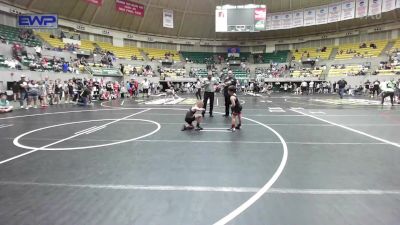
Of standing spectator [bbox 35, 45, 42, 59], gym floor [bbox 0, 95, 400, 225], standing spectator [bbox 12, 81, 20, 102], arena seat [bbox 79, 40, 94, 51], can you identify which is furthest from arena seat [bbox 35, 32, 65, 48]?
gym floor [bbox 0, 95, 400, 225]

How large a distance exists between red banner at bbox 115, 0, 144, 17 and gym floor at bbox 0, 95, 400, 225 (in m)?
34.8

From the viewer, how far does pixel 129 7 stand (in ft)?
143

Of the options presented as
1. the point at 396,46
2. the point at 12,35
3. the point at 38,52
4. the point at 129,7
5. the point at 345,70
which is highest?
the point at 129,7

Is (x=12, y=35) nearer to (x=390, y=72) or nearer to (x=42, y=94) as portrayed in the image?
(x=42, y=94)

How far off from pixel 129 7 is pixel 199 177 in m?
41.6

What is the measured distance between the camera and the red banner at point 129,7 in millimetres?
42000

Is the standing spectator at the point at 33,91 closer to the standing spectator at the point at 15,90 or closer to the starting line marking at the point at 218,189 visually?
the standing spectator at the point at 15,90

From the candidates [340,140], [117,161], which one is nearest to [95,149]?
[117,161]

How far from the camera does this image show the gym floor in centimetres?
398

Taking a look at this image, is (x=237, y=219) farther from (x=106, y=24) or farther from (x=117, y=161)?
(x=106, y=24)

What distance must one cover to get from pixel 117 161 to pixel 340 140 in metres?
5.58

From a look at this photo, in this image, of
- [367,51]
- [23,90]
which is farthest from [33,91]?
[367,51]

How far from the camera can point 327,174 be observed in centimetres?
563

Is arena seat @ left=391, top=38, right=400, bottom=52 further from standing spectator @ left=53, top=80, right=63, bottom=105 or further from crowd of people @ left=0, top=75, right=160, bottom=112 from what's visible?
standing spectator @ left=53, top=80, right=63, bottom=105
